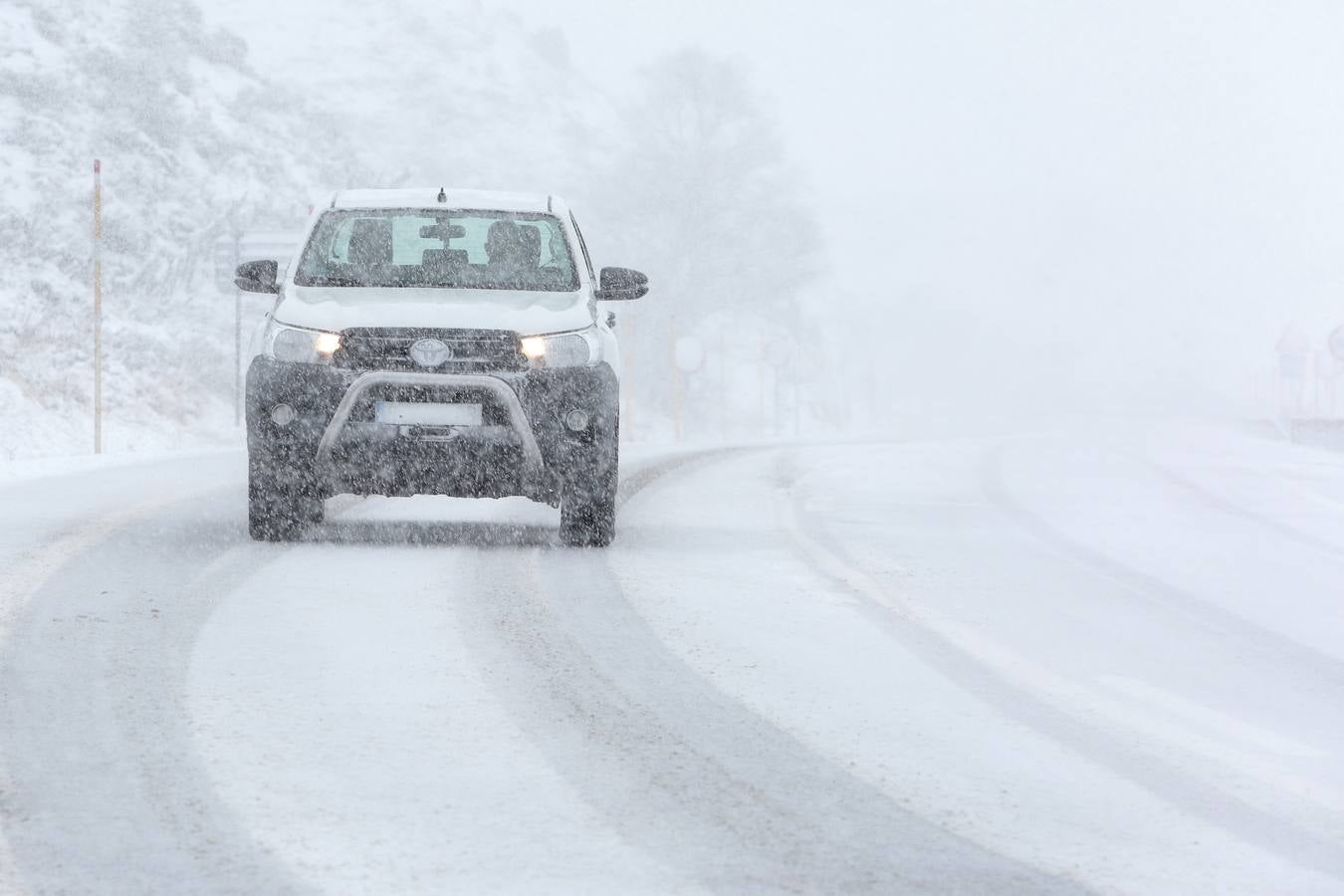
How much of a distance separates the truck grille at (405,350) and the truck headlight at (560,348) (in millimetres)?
150

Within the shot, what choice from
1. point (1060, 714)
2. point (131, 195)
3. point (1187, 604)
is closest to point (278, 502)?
point (1187, 604)

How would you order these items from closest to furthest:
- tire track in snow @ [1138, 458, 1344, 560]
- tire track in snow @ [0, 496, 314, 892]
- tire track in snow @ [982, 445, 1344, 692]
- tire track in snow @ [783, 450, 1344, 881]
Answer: tire track in snow @ [0, 496, 314, 892], tire track in snow @ [783, 450, 1344, 881], tire track in snow @ [982, 445, 1344, 692], tire track in snow @ [1138, 458, 1344, 560]

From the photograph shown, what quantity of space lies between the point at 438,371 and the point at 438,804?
5.34 metres

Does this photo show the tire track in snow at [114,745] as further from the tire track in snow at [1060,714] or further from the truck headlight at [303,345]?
the tire track in snow at [1060,714]

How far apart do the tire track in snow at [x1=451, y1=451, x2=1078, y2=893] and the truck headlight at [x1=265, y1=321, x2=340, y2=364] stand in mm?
2660

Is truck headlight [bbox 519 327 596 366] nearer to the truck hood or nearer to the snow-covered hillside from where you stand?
the truck hood

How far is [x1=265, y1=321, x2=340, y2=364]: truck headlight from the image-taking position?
9.63m

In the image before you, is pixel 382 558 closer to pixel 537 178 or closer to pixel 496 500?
pixel 496 500

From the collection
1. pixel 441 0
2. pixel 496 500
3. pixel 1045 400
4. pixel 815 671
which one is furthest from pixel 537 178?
pixel 815 671

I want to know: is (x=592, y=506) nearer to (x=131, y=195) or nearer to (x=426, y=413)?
(x=426, y=413)

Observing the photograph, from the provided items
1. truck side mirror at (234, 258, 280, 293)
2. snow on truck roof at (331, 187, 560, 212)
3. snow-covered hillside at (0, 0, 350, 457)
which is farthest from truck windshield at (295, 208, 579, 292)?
snow-covered hillside at (0, 0, 350, 457)

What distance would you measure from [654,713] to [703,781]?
2.94 feet

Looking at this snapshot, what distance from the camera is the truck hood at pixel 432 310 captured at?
9703mm

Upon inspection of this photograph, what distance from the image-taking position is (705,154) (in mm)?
60531
